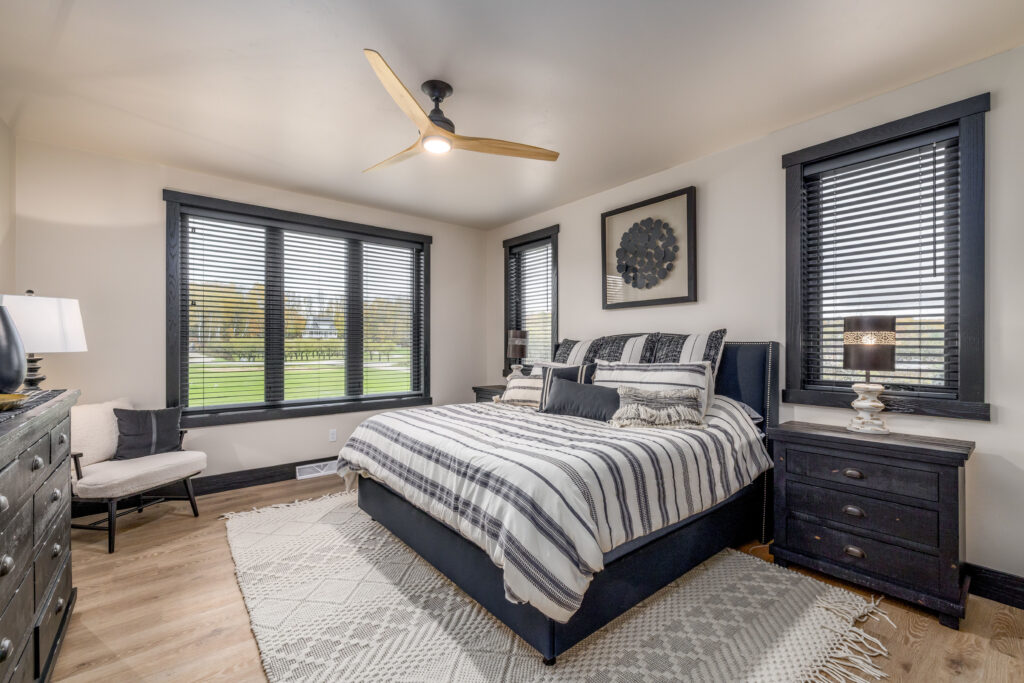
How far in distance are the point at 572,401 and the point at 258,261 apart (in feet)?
9.96

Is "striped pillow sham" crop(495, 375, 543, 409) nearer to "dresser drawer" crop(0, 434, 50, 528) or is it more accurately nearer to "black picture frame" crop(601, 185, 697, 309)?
"black picture frame" crop(601, 185, 697, 309)

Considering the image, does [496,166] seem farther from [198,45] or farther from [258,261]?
[258,261]

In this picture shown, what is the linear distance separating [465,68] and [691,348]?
2.25m

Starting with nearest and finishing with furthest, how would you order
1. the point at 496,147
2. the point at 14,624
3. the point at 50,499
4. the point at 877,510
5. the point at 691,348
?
the point at 14,624, the point at 50,499, the point at 877,510, the point at 496,147, the point at 691,348

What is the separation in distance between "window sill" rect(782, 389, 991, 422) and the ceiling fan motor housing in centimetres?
265

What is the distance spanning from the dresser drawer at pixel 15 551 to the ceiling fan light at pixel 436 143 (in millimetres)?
2115

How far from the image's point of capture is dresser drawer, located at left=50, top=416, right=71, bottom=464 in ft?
5.56

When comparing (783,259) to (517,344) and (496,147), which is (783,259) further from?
(517,344)

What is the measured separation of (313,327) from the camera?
4359mm

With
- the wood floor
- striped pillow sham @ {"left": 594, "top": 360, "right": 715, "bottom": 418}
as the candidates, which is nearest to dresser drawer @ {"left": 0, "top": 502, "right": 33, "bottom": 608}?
the wood floor

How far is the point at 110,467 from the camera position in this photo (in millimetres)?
2871

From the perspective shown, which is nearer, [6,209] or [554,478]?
[554,478]

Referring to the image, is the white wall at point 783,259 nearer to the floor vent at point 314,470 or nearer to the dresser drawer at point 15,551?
the floor vent at point 314,470

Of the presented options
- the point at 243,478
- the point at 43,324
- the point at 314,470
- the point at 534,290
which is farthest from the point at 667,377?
the point at 243,478
